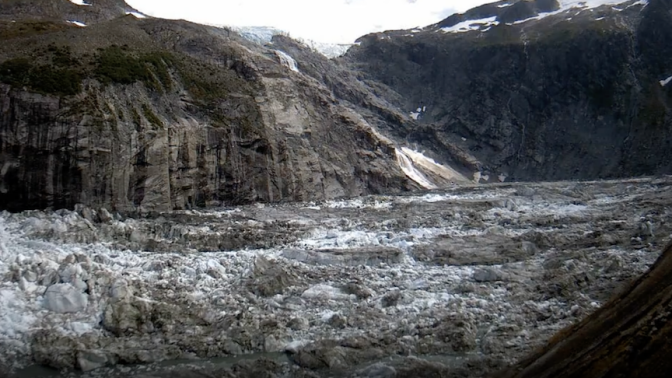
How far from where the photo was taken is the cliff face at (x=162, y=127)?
28.9 metres

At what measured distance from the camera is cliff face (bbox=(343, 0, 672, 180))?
66.8 metres

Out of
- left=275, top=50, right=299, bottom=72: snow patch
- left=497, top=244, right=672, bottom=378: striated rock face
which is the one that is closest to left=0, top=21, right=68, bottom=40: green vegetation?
left=275, top=50, right=299, bottom=72: snow patch

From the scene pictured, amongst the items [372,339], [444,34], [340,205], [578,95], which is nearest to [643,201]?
[340,205]

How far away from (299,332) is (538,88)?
68.3 m

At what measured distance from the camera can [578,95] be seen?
7438cm

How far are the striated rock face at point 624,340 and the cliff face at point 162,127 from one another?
80.1ft

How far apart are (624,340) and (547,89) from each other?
2874 inches

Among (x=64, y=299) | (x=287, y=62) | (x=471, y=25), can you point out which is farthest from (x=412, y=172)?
(x=471, y=25)

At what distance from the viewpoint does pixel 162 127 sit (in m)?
32.7

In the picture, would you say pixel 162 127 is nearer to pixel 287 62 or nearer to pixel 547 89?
pixel 287 62

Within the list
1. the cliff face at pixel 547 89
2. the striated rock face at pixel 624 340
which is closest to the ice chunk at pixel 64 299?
the striated rock face at pixel 624 340

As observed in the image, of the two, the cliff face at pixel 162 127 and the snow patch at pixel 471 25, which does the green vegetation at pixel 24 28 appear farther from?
the snow patch at pixel 471 25

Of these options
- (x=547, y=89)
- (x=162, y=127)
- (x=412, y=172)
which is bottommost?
(x=412, y=172)

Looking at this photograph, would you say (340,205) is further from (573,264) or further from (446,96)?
(446,96)
